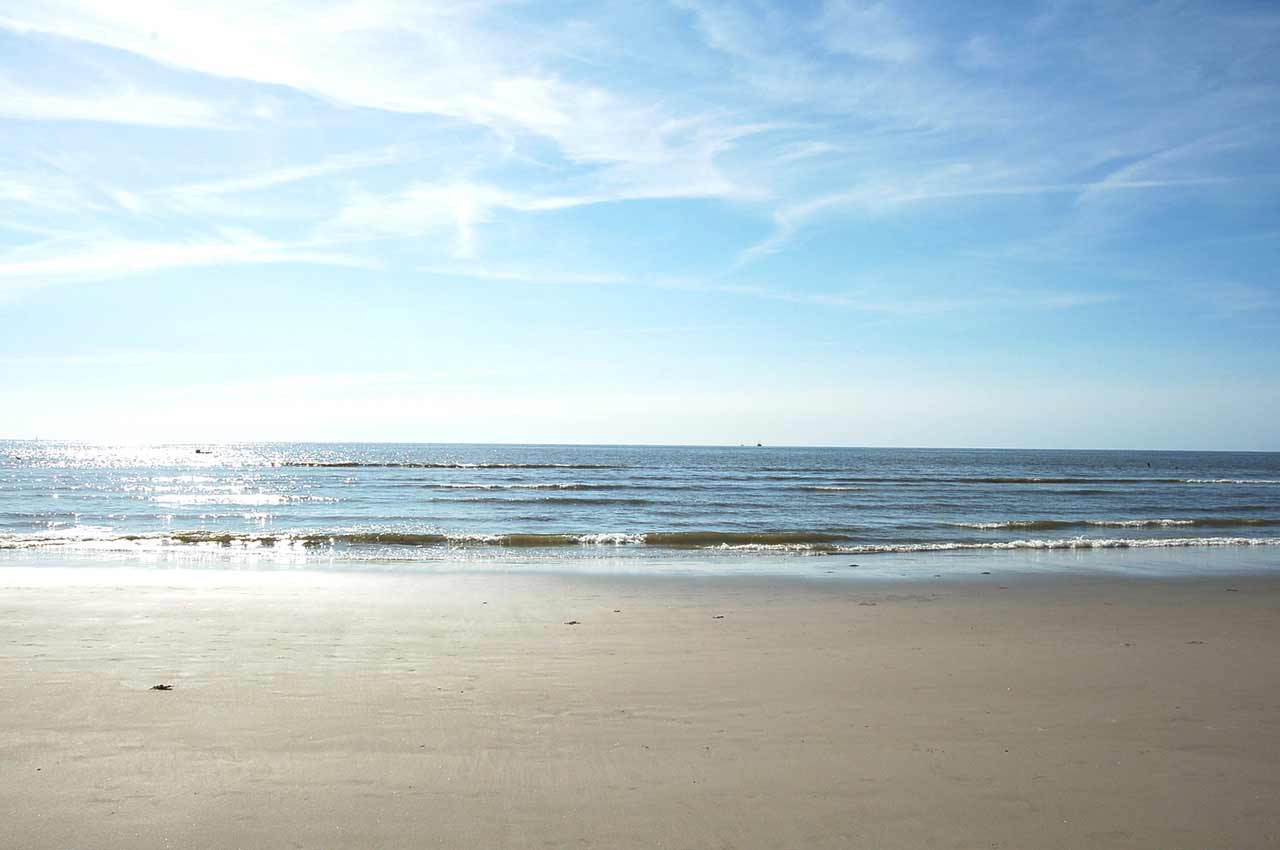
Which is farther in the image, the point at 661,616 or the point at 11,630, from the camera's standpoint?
the point at 661,616

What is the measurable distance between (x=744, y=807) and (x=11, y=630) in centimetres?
816

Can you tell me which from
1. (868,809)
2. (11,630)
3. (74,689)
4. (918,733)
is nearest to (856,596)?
(918,733)

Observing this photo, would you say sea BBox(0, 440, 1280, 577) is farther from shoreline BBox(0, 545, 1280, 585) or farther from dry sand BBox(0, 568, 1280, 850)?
Answer: dry sand BBox(0, 568, 1280, 850)

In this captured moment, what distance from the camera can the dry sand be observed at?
414 cm

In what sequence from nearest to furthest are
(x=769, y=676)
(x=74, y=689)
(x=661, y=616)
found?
(x=74, y=689) → (x=769, y=676) → (x=661, y=616)

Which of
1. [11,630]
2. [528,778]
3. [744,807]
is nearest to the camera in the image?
[744,807]

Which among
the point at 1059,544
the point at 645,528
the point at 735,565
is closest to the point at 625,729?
the point at 735,565

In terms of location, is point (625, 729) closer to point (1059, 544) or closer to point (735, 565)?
point (735, 565)

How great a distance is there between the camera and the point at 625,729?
555cm

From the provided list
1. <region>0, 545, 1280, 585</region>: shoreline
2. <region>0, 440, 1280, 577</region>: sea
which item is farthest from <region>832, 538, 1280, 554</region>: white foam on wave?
<region>0, 545, 1280, 585</region>: shoreline

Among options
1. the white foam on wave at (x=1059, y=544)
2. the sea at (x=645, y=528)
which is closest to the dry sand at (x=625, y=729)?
the sea at (x=645, y=528)

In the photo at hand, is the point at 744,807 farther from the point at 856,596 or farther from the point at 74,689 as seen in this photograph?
the point at 856,596

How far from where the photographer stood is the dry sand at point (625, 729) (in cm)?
414

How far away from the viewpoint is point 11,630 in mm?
8484
